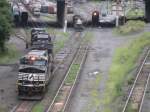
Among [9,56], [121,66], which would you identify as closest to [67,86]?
[121,66]

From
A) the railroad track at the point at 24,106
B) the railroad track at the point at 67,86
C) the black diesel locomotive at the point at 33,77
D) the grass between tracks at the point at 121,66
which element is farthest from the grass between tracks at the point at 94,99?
the railroad track at the point at 24,106

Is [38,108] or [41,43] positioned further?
[41,43]

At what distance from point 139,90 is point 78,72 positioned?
9079 millimetres

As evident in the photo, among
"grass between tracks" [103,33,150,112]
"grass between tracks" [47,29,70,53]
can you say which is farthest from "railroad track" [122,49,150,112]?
"grass between tracks" [47,29,70,53]

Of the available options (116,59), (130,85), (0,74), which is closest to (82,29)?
(116,59)

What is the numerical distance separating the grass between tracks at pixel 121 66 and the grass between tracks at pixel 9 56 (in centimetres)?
1074

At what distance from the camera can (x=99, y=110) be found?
115 ft

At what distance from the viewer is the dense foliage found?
55.0 m

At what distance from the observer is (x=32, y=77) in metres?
38.2

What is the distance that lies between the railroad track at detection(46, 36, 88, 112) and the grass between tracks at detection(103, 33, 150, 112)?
2.94 meters

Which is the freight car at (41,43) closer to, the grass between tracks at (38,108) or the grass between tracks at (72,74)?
the grass between tracks at (72,74)

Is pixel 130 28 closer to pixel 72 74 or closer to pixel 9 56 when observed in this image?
pixel 9 56

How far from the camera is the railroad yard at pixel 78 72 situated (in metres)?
36.7

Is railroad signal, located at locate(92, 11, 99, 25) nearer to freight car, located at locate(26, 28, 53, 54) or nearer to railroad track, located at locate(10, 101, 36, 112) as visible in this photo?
freight car, located at locate(26, 28, 53, 54)
